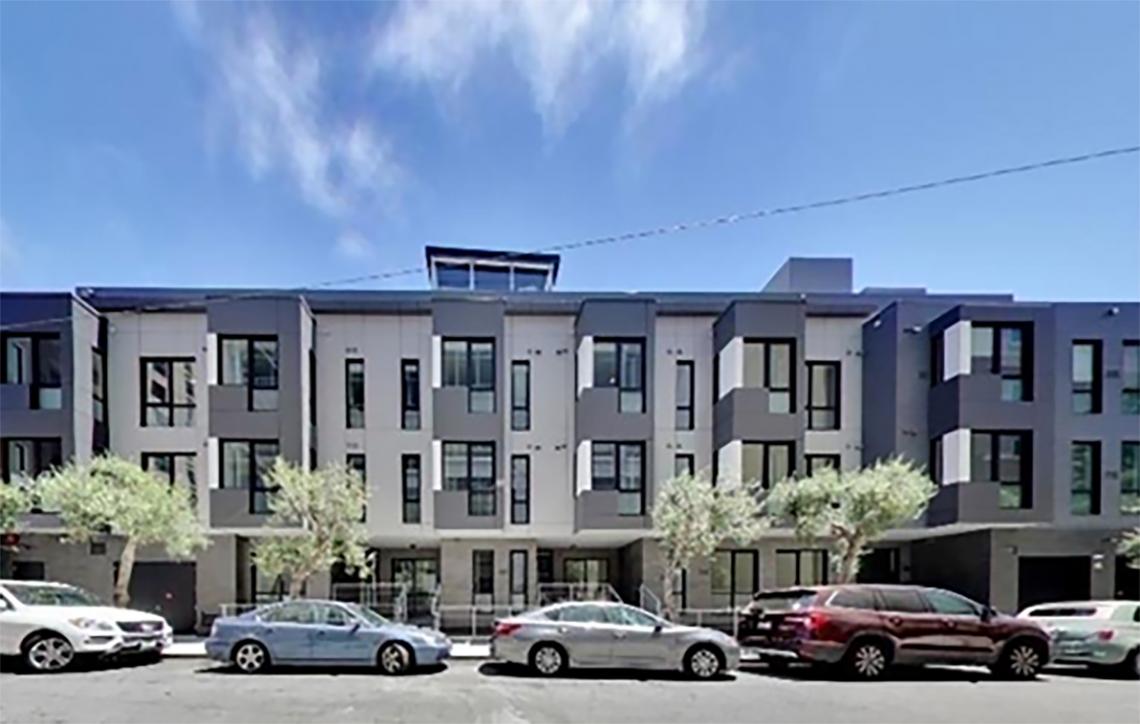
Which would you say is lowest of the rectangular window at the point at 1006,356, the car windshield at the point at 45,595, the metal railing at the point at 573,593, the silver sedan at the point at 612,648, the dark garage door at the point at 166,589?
the metal railing at the point at 573,593

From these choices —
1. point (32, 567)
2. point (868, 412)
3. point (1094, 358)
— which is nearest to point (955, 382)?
point (868, 412)

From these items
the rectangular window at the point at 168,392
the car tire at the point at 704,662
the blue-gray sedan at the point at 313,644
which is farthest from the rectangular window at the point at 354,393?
the car tire at the point at 704,662

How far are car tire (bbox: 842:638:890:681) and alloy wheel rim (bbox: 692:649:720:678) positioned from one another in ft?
7.18

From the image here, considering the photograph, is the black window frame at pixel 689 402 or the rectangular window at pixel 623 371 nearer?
the rectangular window at pixel 623 371

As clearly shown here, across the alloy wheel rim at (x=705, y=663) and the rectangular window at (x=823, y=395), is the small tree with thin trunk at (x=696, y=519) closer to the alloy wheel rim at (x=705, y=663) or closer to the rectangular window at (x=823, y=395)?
the rectangular window at (x=823, y=395)

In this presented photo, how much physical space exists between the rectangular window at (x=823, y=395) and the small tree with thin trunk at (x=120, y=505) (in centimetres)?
1679

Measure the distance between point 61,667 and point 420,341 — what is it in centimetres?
1157

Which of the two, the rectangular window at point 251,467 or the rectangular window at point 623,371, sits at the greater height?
the rectangular window at point 623,371

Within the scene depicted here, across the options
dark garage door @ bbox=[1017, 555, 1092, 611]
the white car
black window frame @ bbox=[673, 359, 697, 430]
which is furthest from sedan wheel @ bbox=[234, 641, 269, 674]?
→ dark garage door @ bbox=[1017, 555, 1092, 611]

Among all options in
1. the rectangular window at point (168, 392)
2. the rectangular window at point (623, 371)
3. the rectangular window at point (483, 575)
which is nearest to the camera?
the rectangular window at point (623, 371)

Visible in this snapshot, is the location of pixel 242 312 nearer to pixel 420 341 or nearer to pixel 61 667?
pixel 420 341

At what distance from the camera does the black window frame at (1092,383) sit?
2016cm

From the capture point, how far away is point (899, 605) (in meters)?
13.3

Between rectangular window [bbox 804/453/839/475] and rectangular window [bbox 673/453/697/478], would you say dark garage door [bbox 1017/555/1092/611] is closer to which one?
rectangular window [bbox 804/453/839/475]
